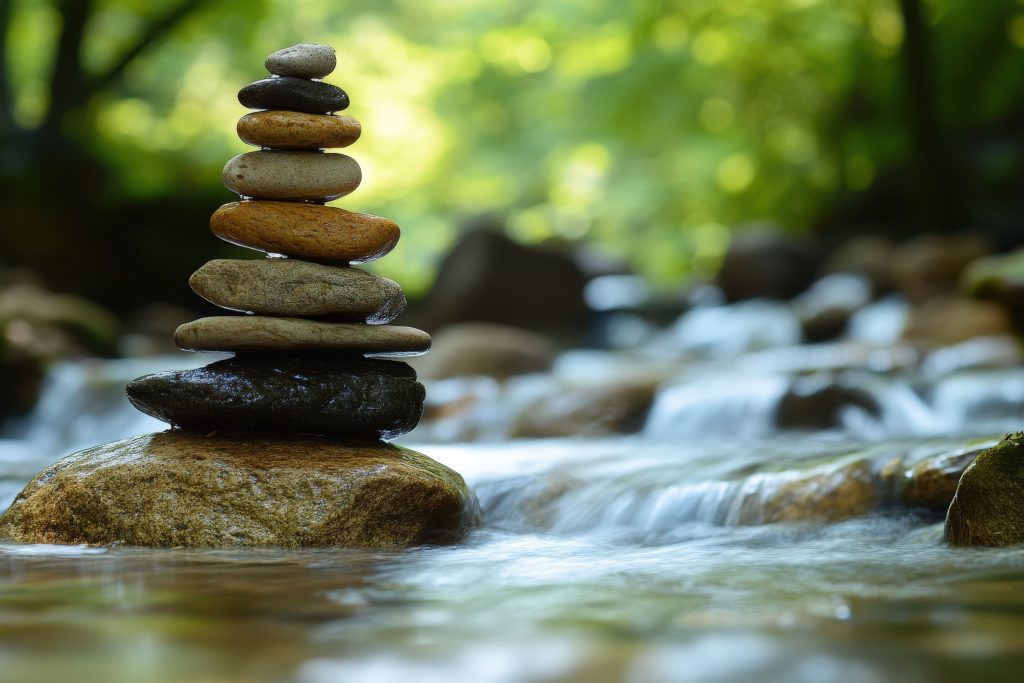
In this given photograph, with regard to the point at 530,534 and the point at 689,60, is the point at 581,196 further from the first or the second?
the point at 530,534

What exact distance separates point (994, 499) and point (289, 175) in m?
3.04

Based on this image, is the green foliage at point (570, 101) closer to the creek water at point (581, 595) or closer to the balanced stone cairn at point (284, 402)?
the balanced stone cairn at point (284, 402)

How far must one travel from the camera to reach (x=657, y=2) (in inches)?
594

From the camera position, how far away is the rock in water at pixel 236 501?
381 centimetres

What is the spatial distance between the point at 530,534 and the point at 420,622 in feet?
6.43

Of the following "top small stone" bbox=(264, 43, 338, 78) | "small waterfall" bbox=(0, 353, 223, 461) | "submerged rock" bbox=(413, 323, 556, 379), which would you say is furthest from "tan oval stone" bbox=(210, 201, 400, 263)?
"submerged rock" bbox=(413, 323, 556, 379)

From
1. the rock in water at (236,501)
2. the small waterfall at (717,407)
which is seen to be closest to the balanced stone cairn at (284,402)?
the rock in water at (236,501)

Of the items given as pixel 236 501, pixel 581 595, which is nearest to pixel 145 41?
pixel 236 501

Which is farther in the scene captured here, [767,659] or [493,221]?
[493,221]

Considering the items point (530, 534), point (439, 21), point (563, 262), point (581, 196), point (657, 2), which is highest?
point (439, 21)

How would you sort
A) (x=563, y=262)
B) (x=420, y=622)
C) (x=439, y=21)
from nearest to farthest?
(x=420, y=622)
(x=563, y=262)
(x=439, y=21)

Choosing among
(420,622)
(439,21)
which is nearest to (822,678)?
(420,622)

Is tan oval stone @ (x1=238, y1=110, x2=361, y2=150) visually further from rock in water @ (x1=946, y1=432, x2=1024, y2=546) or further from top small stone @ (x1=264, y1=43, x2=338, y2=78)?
rock in water @ (x1=946, y1=432, x2=1024, y2=546)

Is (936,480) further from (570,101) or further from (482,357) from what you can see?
(570,101)
